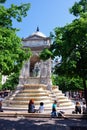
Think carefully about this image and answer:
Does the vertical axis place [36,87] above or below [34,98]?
above

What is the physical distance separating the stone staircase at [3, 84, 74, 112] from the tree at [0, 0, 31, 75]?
9864 mm

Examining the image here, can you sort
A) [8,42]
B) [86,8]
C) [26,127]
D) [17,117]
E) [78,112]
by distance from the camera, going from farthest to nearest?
[78,112] → [17,117] → [86,8] → [26,127] → [8,42]

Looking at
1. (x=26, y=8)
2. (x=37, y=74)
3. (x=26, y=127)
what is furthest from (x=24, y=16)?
(x=37, y=74)

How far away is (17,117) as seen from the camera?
1758 centimetres

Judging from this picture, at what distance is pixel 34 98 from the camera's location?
2595cm

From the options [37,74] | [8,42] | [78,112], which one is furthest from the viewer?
[37,74]

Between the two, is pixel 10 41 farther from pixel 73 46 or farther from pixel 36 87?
pixel 36 87

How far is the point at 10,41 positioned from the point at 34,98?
44.1 feet

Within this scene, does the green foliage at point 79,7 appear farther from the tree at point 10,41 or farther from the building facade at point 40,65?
the building facade at point 40,65

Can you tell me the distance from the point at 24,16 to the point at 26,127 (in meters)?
5.78

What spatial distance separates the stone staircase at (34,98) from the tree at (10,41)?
9864mm

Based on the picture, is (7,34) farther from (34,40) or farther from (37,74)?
(37,74)

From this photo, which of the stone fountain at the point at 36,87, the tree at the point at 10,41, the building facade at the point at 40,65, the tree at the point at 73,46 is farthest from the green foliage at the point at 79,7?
the building facade at the point at 40,65

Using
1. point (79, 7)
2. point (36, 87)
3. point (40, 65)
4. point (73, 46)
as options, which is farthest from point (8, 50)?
point (40, 65)
